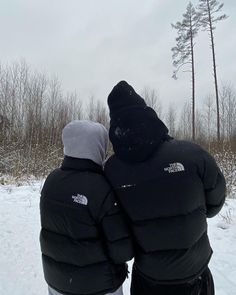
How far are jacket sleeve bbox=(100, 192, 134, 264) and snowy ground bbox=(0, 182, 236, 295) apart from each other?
1963 millimetres

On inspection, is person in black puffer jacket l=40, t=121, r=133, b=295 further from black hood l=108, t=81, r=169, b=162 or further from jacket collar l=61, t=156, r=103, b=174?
black hood l=108, t=81, r=169, b=162

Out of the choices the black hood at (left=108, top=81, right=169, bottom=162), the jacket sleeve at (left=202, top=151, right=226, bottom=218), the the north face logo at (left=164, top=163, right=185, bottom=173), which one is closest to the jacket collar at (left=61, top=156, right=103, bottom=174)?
the black hood at (left=108, top=81, right=169, bottom=162)

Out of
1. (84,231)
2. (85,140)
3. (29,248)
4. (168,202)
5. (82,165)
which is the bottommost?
(29,248)

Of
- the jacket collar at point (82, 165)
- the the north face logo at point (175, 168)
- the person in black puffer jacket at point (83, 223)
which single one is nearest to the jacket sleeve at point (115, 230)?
the person in black puffer jacket at point (83, 223)

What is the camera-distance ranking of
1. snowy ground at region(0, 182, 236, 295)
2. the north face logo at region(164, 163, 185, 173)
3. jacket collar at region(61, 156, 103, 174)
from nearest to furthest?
the north face logo at region(164, 163, 185, 173), jacket collar at region(61, 156, 103, 174), snowy ground at region(0, 182, 236, 295)

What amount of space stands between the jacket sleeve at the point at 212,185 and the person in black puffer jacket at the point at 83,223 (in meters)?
0.48

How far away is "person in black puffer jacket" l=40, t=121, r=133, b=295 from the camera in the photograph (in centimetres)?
181

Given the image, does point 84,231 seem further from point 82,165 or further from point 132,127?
point 132,127

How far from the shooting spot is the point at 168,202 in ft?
5.85

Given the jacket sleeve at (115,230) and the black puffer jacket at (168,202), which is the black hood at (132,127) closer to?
the black puffer jacket at (168,202)

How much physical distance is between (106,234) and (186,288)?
0.52 metres

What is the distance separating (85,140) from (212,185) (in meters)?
0.72

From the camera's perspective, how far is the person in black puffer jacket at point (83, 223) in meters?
1.81

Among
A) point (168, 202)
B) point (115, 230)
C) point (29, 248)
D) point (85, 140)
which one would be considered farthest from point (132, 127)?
point (29, 248)
